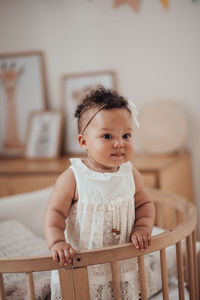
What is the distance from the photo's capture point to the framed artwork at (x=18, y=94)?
8.39 feet

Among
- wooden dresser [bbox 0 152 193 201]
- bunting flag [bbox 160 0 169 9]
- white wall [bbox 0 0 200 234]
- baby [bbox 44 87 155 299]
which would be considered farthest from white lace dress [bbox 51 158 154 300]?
bunting flag [bbox 160 0 169 9]

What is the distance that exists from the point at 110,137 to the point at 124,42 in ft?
4.82

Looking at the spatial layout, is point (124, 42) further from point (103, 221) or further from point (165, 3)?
point (103, 221)

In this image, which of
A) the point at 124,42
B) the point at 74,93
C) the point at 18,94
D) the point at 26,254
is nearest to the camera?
the point at 26,254

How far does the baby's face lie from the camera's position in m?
1.00

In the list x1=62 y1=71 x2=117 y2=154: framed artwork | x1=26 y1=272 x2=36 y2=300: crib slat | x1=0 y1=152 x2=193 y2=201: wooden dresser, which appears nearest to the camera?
x1=26 y1=272 x2=36 y2=300: crib slat

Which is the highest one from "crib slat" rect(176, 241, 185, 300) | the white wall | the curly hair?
the white wall

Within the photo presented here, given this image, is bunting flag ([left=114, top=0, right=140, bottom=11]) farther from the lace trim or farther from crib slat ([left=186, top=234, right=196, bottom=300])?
crib slat ([left=186, top=234, right=196, bottom=300])

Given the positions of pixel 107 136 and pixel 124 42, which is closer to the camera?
pixel 107 136

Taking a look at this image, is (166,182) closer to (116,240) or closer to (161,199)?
(161,199)

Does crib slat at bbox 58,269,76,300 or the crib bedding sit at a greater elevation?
crib slat at bbox 58,269,76,300

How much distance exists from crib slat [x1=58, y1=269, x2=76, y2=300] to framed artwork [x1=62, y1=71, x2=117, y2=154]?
1.61 meters

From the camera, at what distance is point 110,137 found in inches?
39.6

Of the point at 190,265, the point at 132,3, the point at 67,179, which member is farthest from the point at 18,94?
the point at 190,265
